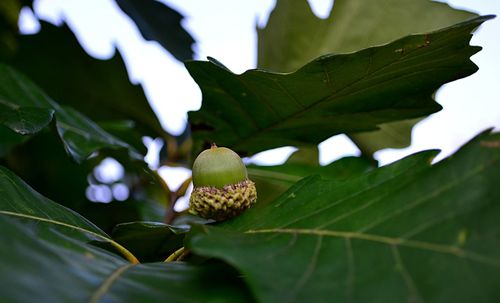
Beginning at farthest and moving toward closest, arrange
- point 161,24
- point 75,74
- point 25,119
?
point 75,74 < point 161,24 < point 25,119

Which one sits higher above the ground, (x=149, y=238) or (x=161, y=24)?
(x=161, y=24)

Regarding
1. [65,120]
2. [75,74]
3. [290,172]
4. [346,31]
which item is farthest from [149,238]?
[75,74]

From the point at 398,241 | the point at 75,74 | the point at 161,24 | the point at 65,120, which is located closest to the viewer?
the point at 398,241

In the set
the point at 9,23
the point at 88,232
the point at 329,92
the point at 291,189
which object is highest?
the point at 9,23

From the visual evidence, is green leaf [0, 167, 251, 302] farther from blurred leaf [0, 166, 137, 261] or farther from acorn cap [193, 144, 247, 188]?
acorn cap [193, 144, 247, 188]

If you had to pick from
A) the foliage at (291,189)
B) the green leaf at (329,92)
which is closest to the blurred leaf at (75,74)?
the foliage at (291,189)

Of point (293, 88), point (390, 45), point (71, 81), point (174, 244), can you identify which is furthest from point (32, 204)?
point (71, 81)

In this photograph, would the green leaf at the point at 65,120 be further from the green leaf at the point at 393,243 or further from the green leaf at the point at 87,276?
the green leaf at the point at 393,243

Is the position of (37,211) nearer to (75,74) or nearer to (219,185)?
(219,185)
